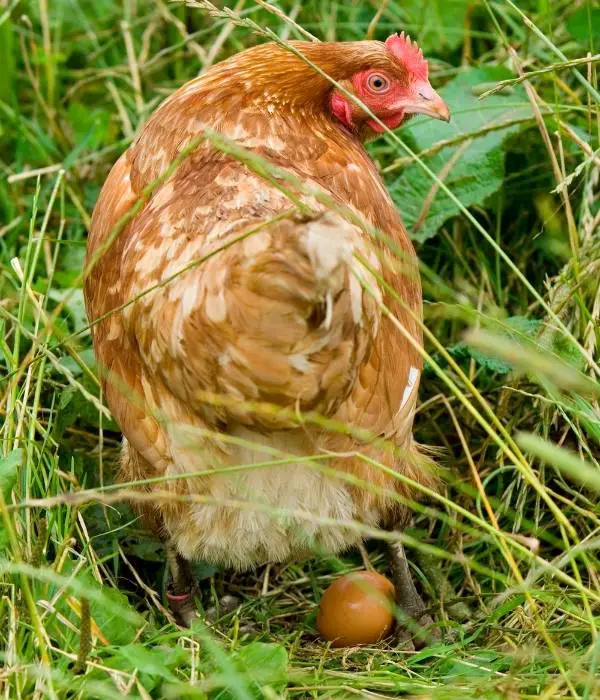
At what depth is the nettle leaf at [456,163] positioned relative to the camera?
2.83 metres

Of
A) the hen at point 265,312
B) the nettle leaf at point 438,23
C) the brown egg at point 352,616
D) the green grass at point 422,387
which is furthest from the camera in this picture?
the nettle leaf at point 438,23

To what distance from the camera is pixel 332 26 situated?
11.2 ft

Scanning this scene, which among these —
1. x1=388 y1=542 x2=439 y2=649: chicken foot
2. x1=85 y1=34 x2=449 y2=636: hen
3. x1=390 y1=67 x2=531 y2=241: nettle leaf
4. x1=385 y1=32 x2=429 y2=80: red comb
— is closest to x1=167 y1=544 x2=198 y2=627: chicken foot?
x1=85 y1=34 x2=449 y2=636: hen

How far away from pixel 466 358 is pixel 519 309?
258mm

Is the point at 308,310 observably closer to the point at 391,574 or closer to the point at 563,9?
the point at 391,574

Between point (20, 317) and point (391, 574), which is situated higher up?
point (20, 317)

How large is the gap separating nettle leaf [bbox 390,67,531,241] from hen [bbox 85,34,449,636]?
443 millimetres

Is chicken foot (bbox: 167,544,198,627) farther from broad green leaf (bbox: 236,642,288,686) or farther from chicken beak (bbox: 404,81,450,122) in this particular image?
chicken beak (bbox: 404,81,450,122)

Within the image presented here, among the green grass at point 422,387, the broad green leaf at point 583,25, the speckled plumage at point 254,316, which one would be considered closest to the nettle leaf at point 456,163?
the green grass at point 422,387

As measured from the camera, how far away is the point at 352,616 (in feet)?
7.48

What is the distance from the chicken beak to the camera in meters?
2.35

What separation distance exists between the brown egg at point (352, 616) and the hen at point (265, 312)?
0.15m

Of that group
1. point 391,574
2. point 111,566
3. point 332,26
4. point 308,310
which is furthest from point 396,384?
point 332,26

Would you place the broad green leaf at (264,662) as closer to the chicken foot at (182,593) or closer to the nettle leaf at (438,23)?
the chicken foot at (182,593)
